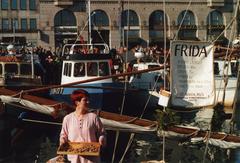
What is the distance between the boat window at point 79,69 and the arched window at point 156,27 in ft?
165

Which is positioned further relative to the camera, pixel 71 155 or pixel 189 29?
pixel 189 29

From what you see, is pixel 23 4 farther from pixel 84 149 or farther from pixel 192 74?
pixel 84 149

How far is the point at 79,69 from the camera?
85.6 ft

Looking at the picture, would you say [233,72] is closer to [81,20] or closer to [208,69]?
[208,69]

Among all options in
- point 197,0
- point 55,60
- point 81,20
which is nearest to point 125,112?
point 55,60

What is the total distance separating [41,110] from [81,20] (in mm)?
60598

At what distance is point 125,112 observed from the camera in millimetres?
27906

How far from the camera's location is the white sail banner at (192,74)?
34.4 ft

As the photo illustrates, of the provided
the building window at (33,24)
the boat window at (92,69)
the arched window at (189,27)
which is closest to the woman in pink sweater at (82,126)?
the boat window at (92,69)

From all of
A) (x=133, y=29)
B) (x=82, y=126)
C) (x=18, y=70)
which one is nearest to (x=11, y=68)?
(x=18, y=70)

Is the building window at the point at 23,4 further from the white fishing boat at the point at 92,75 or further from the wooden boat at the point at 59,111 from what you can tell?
the wooden boat at the point at 59,111

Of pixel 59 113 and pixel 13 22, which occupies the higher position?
pixel 13 22

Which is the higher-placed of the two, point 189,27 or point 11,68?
point 189,27

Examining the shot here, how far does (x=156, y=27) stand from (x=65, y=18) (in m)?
12.1
